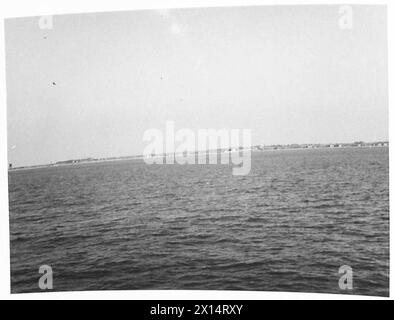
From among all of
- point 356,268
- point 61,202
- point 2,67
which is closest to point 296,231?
point 356,268

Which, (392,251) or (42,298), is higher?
(392,251)

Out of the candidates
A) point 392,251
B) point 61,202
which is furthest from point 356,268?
point 61,202

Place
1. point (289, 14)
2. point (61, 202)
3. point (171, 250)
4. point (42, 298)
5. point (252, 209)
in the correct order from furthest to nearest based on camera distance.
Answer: point (61, 202) → point (252, 209) → point (171, 250) → point (289, 14) → point (42, 298)

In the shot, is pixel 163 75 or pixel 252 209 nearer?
pixel 163 75

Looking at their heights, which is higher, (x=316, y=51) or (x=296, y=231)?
(x=316, y=51)

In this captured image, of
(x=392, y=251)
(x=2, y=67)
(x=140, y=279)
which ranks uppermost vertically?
(x=2, y=67)

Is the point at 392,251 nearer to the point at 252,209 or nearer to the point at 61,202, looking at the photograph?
the point at 252,209

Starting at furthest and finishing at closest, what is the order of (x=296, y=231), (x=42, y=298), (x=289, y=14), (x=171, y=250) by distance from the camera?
(x=296, y=231) → (x=171, y=250) → (x=289, y=14) → (x=42, y=298)

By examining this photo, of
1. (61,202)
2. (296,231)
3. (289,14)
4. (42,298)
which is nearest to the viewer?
(42,298)
